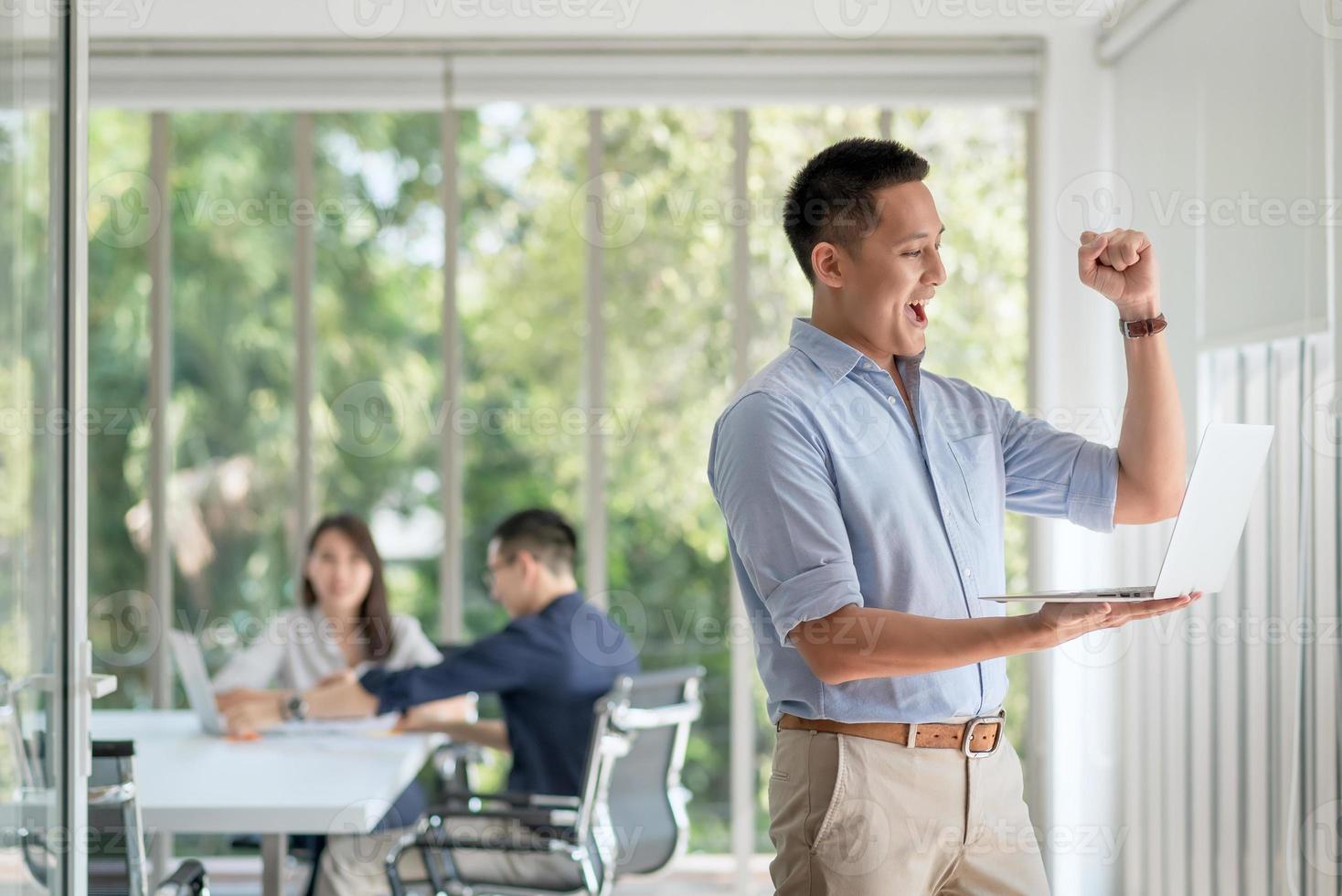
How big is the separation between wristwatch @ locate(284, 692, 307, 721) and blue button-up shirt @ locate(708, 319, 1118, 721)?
1.87 metres

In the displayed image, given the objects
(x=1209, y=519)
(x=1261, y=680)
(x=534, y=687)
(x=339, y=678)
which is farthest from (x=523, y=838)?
(x=1209, y=519)

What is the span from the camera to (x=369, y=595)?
379 cm

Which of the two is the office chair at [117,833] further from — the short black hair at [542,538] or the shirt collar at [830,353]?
the shirt collar at [830,353]

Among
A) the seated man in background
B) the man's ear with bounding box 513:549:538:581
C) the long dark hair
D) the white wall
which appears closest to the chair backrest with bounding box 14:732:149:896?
the seated man in background

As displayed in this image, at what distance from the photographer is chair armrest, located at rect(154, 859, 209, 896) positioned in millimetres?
2297

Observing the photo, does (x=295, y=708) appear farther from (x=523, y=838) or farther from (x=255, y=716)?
(x=523, y=838)

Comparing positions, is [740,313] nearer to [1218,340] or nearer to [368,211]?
[368,211]

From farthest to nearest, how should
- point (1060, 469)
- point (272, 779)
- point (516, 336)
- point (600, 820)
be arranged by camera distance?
1. point (516, 336)
2. point (600, 820)
3. point (272, 779)
4. point (1060, 469)

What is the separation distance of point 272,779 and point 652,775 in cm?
92

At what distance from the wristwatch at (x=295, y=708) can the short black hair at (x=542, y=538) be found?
62 centimetres

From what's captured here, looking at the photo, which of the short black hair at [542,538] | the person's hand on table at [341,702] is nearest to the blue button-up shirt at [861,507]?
the short black hair at [542,538]

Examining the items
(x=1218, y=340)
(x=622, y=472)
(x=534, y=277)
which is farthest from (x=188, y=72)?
(x=1218, y=340)

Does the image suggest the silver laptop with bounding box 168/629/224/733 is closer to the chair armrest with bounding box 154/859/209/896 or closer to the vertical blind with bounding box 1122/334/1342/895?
the chair armrest with bounding box 154/859/209/896

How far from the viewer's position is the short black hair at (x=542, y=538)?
3314 millimetres
